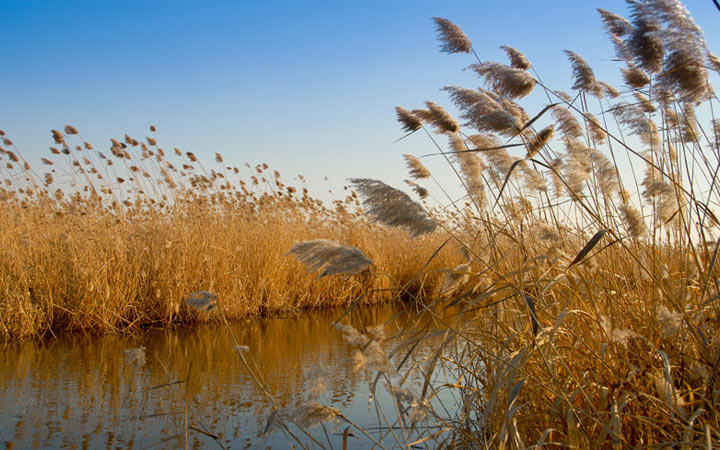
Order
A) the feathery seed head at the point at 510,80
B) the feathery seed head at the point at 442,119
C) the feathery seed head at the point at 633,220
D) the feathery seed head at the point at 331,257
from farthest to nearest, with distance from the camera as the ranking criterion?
the feathery seed head at the point at 442,119
the feathery seed head at the point at 510,80
the feathery seed head at the point at 633,220
the feathery seed head at the point at 331,257

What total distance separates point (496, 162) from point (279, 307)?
16.1 ft

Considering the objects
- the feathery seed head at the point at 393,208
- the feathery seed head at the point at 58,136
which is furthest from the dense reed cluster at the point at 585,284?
the feathery seed head at the point at 58,136

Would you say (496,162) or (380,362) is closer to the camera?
(380,362)

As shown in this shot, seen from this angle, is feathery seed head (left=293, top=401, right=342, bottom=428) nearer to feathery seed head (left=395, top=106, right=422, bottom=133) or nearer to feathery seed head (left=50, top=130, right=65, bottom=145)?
feathery seed head (left=395, top=106, right=422, bottom=133)

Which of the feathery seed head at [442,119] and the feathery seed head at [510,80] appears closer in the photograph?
the feathery seed head at [510,80]

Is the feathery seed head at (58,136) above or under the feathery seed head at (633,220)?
above

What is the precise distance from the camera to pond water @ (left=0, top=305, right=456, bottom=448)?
8.30ft

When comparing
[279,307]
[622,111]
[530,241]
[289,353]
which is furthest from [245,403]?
[279,307]

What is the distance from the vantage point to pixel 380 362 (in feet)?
4.97

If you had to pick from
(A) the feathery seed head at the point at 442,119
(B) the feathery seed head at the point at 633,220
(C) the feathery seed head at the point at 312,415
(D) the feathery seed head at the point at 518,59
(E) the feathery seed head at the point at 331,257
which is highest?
(D) the feathery seed head at the point at 518,59

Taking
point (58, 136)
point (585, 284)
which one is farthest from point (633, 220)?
point (58, 136)

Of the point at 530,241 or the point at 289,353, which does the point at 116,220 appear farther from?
the point at 530,241

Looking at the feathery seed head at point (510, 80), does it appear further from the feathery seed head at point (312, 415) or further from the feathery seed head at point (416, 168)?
the feathery seed head at point (312, 415)

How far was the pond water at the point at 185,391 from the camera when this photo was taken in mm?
2531
